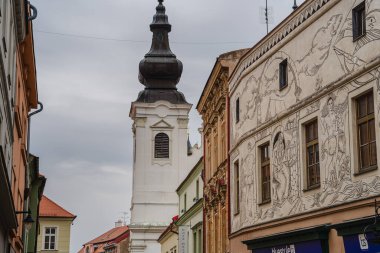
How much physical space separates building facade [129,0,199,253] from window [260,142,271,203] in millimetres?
56610

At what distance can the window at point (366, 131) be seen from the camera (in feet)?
56.9

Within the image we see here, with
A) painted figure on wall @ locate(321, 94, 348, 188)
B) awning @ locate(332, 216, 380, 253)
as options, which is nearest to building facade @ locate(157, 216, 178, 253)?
painted figure on wall @ locate(321, 94, 348, 188)

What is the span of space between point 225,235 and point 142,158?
51.1 meters

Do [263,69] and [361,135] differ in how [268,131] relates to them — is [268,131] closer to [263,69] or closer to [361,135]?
[263,69]

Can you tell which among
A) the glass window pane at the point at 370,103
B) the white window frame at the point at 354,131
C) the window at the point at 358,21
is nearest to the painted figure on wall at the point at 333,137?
the white window frame at the point at 354,131

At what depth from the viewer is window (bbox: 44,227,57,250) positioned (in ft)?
203

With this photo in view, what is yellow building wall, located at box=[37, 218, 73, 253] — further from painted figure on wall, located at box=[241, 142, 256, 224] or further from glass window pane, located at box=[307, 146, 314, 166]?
glass window pane, located at box=[307, 146, 314, 166]

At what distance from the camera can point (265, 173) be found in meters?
23.8

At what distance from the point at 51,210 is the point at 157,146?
807 inches

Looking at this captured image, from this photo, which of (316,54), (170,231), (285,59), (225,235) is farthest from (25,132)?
(170,231)

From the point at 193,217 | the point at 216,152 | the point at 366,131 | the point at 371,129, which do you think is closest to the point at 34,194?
the point at 193,217

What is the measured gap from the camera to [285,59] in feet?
72.1

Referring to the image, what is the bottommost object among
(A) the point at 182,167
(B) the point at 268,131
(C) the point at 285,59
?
(B) the point at 268,131

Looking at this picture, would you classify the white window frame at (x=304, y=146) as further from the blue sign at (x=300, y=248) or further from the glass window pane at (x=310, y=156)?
the blue sign at (x=300, y=248)
